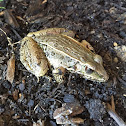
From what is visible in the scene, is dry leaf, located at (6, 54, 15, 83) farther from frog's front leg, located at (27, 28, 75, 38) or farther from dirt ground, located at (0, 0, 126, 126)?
frog's front leg, located at (27, 28, 75, 38)

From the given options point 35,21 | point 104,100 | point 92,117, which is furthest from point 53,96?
point 35,21

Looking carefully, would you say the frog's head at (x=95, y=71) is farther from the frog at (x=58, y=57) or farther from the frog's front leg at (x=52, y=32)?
the frog's front leg at (x=52, y=32)

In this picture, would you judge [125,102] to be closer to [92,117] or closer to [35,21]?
[92,117]

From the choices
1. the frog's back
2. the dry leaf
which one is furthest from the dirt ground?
the frog's back

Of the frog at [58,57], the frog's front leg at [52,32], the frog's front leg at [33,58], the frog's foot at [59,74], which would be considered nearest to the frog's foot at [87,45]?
the frog at [58,57]

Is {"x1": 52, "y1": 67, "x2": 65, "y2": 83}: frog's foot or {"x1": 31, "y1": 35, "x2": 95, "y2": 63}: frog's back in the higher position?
{"x1": 31, "y1": 35, "x2": 95, "y2": 63}: frog's back
